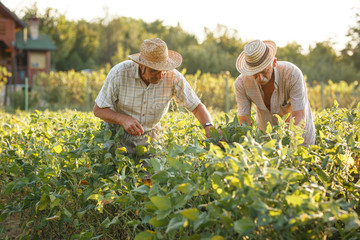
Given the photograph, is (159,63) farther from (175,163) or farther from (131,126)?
(175,163)

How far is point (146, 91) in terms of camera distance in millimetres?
3699

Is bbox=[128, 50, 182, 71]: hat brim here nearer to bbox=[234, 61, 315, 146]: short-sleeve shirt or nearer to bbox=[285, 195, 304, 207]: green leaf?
bbox=[234, 61, 315, 146]: short-sleeve shirt

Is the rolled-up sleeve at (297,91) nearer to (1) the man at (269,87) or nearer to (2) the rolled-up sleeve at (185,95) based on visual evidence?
(1) the man at (269,87)

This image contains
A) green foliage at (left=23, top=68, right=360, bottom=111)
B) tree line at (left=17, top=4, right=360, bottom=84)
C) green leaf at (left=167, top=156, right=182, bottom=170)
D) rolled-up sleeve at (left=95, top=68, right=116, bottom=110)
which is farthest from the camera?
tree line at (left=17, top=4, right=360, bottom=84)

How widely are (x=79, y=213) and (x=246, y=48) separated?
1729 millimetres

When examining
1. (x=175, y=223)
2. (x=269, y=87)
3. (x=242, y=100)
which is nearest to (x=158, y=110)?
(x=242, y=100)

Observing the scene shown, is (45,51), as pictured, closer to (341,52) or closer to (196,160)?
(341,52)

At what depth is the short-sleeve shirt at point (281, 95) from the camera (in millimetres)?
3271

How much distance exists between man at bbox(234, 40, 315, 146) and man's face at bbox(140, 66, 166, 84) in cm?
65

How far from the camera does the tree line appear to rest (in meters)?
37.4

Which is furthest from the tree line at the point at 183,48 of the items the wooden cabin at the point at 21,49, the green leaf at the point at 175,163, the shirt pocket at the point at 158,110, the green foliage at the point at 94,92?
the green leaf at the point at 175,163

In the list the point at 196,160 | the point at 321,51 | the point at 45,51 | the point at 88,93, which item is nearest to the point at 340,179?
the point at 196,160

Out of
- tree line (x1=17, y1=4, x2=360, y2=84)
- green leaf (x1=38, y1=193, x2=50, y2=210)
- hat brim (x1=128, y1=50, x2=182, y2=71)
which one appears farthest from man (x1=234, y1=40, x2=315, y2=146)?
tree line (x1=17, y1=4, x2=360, y2=84)

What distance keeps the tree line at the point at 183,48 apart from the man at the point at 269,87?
26101 mm
